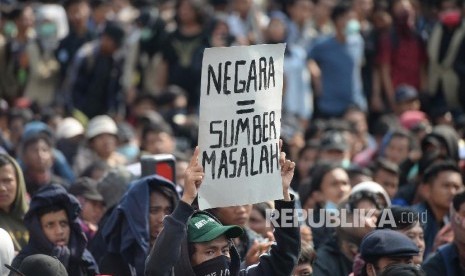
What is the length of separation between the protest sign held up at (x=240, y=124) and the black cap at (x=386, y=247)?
0.63 m

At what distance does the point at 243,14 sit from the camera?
66.3 feet

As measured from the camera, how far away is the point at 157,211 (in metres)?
9.42

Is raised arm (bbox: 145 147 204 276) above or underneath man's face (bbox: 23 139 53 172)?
above

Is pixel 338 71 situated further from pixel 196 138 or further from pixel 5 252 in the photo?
pixel 5 252

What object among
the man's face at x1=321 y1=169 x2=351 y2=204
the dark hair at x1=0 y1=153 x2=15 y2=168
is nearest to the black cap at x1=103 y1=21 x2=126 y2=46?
the man's face at x1=321 y1=169 x2=351 y2=204

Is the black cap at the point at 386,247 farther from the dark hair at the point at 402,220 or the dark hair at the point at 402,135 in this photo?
the dark hair at the point at 402,135

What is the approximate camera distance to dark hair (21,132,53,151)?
13609mm

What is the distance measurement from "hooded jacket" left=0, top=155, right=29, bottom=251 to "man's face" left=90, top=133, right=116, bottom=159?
4.34 meters

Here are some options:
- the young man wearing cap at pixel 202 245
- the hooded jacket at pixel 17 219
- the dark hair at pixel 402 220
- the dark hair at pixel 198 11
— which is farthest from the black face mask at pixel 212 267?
the dark hair at pixel 198 11

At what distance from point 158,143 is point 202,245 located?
22.1 feet

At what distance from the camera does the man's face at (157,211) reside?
9.41 meters

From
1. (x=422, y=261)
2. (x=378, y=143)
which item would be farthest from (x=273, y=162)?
(x=378, y=143)

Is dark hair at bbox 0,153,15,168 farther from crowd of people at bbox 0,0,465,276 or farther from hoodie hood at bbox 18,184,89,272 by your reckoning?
hoodie hood at bbox 18,184,89,272

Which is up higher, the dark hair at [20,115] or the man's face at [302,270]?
the dark hair at [20,115]
